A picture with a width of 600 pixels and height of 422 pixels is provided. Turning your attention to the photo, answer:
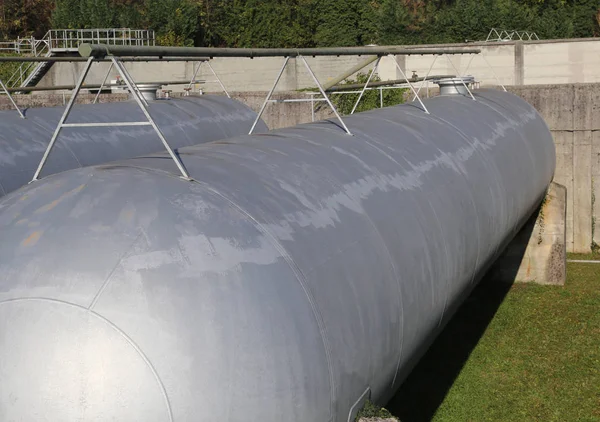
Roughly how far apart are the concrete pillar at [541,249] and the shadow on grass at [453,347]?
20 mm

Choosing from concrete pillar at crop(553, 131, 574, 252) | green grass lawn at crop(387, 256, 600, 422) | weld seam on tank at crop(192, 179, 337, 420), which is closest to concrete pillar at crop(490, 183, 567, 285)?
green grass lawn at crop(387, 256, 600, 422)

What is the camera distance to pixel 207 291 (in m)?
4.50

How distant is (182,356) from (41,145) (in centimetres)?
673

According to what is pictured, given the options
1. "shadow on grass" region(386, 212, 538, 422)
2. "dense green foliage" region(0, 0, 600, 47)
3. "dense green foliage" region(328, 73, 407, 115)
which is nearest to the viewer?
"shadow on grass" region(386, 212, 538, 422)

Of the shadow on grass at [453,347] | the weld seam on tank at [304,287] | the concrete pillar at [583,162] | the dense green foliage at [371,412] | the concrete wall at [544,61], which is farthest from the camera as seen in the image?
the concrete wall at [544,61]

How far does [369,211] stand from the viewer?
6434 millimetres

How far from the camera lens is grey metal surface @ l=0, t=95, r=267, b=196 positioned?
9875 mm

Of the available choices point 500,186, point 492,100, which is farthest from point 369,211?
point 492,100

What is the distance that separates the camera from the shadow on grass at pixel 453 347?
11.6 m

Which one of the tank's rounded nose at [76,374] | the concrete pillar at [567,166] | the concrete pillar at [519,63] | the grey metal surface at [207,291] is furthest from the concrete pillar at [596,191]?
the tank's rounded nose at [76,374]

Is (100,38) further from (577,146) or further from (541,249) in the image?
(541,249)

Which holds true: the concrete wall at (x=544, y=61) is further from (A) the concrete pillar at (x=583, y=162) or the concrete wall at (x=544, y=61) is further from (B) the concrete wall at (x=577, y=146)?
(A) the concrete pillar at (x=583, y=162)

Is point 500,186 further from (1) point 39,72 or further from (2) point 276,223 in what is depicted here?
(1) point 39,72

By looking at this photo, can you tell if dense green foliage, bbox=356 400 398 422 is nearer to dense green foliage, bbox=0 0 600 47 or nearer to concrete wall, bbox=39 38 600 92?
concrete wall, bbox=39 38 600 92
